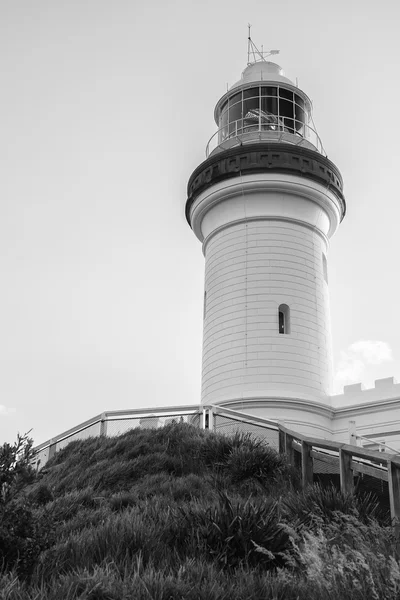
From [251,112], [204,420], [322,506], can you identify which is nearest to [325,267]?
[251,112]

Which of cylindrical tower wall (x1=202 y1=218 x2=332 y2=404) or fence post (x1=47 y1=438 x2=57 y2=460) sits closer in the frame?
fence post (x1=47 y1=438 x2=57 y2=460)

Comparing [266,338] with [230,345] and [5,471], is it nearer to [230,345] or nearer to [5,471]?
[230,345]

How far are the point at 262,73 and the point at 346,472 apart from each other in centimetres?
1814

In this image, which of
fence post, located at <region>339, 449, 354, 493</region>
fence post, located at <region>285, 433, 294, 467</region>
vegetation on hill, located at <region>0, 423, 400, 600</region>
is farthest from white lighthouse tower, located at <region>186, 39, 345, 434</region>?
fence post, located at <region>339, 449, 354, 493</region>

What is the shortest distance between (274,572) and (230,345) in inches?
571

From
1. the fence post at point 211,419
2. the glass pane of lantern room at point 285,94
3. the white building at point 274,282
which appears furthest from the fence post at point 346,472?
the glass pane of lantern room at point 285,94

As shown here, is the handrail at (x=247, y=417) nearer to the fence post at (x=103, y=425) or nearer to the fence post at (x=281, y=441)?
the fence post at (x=281, y=441)

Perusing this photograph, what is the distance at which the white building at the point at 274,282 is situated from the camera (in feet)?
67.5

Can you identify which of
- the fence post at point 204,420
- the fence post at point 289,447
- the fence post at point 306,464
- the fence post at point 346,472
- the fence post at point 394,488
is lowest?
the fence post at point 394,488

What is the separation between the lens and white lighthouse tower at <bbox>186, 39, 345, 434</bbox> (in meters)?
20.9

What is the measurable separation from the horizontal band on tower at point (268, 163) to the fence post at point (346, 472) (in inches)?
513

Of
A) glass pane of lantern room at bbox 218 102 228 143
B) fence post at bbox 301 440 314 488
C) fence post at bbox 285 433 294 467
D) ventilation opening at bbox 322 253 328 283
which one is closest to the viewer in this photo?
fence post at bbox 301 440 314 488

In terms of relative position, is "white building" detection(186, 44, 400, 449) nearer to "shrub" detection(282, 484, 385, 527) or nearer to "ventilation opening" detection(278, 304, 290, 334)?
"ventilation opening" detection(278, 304, 290, 334)

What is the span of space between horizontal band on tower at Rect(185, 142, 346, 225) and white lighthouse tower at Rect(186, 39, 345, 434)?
3cm
